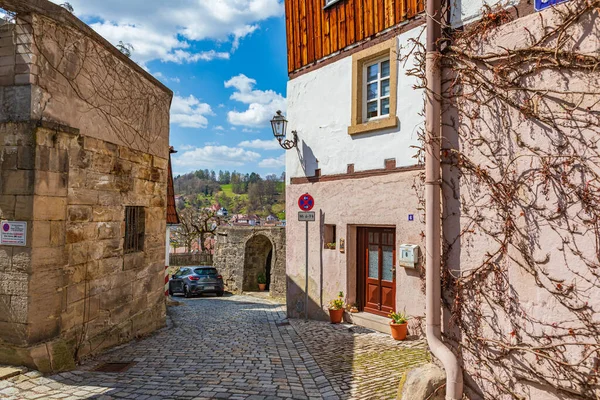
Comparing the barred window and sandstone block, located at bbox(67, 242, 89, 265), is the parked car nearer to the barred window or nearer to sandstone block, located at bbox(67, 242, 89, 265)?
the barred window

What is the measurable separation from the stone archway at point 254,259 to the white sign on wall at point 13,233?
52.2ft

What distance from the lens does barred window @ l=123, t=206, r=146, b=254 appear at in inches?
297

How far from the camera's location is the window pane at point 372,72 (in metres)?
8.27

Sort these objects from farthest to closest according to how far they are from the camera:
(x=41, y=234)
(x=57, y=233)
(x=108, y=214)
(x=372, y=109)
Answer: (x=372, y=109) < (x=108, y=214) < (x=57, y=233) < (x=41, y=234)

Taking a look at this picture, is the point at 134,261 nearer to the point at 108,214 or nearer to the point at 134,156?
the point at 108,214

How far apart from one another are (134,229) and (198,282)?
10.9m

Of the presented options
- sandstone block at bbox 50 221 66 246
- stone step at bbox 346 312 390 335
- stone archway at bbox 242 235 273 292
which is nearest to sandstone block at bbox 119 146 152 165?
sandstone block at bbox 50 221 66 246

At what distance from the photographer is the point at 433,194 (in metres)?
4.76

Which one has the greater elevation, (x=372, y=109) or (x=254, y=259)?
(x=372, y=109)

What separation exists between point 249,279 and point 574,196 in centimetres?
1873

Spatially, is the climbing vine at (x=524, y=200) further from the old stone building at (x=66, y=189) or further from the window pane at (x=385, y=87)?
the old stone building at (x=66, y=189)

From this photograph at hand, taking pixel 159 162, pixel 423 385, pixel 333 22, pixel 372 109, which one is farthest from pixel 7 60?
pixel 423 385

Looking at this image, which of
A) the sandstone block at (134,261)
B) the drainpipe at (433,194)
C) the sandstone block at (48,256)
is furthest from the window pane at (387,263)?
the sandstone block at (48,256)

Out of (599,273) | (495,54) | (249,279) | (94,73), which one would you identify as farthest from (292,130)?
(249,279)
